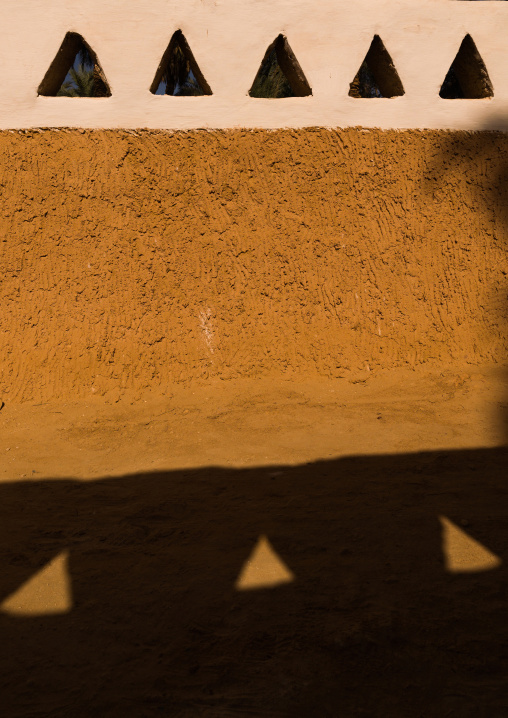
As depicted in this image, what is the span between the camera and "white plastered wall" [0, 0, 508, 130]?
3.88 m

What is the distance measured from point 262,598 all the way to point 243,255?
101 inches

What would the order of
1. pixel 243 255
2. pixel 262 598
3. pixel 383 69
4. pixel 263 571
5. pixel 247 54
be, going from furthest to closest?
pixel 383 69, pixel 243 255, pixel 247 54, pixel 263 571, pixel 262 598

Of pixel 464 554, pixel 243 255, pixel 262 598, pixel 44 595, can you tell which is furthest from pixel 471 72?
pixel 44 595

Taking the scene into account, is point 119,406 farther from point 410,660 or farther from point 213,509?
point 410,660

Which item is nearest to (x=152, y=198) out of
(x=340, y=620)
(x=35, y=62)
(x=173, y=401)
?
(x=35, y=62)

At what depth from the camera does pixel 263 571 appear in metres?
2.32

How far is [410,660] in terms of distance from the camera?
1787mm

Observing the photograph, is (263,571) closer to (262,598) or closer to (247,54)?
(262,598)

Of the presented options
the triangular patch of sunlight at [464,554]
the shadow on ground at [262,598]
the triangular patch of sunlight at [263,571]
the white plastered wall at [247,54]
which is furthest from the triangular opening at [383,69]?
the triangular patch of sunlight at [263,571]

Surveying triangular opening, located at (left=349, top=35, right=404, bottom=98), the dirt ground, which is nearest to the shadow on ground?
the dirt ground

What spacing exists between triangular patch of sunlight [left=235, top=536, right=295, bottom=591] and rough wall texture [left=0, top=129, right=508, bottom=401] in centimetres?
194

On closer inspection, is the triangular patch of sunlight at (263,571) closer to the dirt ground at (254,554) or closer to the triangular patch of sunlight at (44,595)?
the dirt ground at (254,554)

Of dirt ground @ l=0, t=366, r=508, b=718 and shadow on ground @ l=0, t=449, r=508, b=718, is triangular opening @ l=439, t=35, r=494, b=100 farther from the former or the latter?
shadow on ground @ l=0, t=449, r=508, b=718

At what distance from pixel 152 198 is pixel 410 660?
320cm
